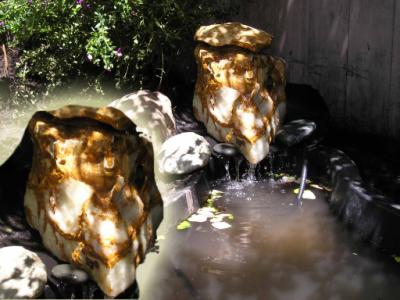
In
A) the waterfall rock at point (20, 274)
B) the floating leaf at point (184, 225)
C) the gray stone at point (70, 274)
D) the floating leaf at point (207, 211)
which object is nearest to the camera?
the waterfall rock at point (20, 274)

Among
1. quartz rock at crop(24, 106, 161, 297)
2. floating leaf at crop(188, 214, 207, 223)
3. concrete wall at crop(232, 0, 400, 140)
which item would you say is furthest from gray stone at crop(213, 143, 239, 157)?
quartz rock at crop(24, 106, 161, 297)

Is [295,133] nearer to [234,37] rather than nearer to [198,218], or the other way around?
[234,37]

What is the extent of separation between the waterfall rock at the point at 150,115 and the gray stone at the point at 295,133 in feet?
3.98

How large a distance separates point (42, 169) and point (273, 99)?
125 inches

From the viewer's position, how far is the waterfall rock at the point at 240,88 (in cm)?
579

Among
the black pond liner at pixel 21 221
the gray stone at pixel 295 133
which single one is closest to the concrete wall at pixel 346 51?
the gray stone at pixel 295 133

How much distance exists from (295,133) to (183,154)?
1.30m

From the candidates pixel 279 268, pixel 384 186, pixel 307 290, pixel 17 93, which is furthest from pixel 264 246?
pixel 17 93

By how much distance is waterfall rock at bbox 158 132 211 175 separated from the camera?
529 cm

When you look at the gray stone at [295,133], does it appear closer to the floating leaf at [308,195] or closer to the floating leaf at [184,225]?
the floating leaf at [308,195]

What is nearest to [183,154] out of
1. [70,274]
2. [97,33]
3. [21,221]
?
[97,33]

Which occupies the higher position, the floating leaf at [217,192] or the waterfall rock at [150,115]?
the waterfall rock at [150,115]

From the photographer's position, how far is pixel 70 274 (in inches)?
135

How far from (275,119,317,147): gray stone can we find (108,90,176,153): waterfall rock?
1212mm
